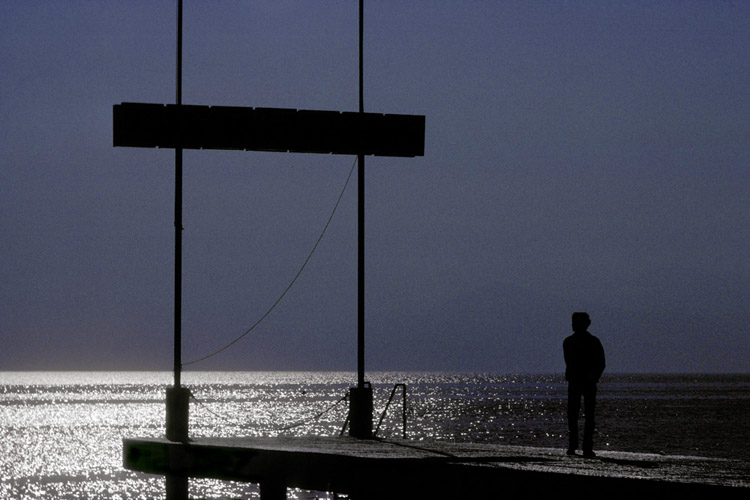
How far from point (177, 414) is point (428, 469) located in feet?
21.7

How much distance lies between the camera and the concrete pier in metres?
11.6

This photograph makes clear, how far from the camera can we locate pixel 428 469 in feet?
44.1

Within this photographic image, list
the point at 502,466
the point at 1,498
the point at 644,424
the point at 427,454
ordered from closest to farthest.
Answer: the point at 502,466 → the point at 427,454 → the point at 1,498 → the point at 644,424

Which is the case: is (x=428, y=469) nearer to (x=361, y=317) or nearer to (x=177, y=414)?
(x=177, y=414)

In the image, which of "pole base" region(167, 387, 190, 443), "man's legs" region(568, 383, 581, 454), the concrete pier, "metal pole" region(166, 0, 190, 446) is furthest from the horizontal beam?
"man's legs" region(568, 383, 581, 454)

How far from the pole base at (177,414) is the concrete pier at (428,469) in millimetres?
376

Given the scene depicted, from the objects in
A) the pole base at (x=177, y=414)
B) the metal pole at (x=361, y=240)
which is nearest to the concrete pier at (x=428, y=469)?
the pole base at (x=177, y=414)

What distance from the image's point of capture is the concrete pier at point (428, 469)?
38.1 feet

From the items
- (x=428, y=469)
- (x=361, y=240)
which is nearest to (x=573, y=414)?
(x=428, y=469)

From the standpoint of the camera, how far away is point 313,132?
2019cm

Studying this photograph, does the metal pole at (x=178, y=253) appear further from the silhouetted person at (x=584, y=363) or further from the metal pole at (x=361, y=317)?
the silhouetted person at (x=584, y=363)

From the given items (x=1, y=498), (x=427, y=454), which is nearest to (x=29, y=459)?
(x=1, y=498)

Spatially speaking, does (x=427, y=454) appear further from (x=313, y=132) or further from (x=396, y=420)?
(x=396, y=420)

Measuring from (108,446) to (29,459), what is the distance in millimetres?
11135
